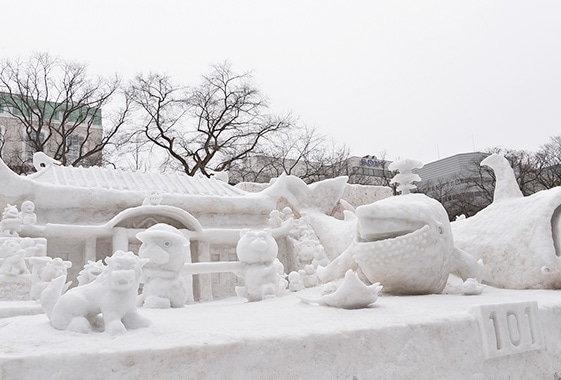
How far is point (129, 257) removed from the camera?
8.12 feet

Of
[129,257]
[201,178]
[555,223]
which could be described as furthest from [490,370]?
[201,178]

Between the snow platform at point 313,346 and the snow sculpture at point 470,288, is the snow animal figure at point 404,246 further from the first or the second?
the snow platform at point 313,346

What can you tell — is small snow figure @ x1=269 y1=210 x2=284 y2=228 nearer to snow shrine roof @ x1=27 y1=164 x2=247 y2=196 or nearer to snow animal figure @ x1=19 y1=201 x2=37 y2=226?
snow shrine roof @ x1=27 y1=164 x2=247 y2=196

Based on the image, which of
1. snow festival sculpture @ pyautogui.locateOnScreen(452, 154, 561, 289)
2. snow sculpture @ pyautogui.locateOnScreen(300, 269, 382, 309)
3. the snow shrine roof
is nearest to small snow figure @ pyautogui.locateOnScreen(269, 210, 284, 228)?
the snow shrine roof

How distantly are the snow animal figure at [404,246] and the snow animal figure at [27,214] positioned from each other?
368cm

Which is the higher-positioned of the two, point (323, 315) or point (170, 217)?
point (170, 217)

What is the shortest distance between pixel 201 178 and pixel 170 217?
1.86 metres

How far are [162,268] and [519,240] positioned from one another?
3.55 metres

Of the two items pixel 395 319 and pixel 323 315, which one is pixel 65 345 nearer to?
pixel 323 315

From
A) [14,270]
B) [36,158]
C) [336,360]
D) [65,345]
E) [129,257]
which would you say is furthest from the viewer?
[36,158]

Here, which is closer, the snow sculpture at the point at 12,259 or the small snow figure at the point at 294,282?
the snow sculpture at the point at 12,259

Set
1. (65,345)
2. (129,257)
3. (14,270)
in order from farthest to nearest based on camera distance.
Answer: (14,270), (129,257), (65,345)

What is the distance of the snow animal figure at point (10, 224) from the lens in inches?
200

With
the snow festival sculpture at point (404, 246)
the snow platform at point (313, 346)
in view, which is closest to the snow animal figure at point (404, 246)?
the snow festival sculpture at point (404, 246)
